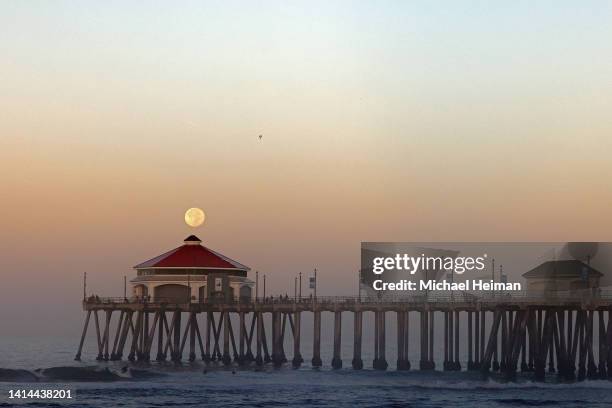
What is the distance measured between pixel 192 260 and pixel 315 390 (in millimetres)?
24464

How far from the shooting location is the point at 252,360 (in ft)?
319

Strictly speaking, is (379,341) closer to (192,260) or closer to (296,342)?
(296,342)

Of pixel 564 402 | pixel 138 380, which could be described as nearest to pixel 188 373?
pixel 138 380

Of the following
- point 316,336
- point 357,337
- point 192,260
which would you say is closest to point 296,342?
point 316,336

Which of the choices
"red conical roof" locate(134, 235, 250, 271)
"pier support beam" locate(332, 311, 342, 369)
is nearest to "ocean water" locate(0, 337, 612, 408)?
"pier support beam" locate(332, 311, 342, 369)

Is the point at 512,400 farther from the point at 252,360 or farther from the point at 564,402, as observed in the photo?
the point at 252,360

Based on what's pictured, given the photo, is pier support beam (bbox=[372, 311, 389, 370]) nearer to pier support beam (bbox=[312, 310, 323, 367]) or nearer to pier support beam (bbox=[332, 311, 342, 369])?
pier support beam (bbox=[332, 311, 342, 369])

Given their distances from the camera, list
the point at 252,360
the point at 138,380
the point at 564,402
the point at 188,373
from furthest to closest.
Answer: the point at 252,360, the point at 188,373, the point at 138,380, the point at 564,402

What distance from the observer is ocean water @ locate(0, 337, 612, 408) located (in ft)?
240

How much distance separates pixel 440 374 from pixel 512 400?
582 inches

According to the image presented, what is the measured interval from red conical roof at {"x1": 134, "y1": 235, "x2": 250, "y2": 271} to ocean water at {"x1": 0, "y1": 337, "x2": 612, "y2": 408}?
10124 mm

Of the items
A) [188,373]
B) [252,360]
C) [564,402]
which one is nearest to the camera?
[564,402]

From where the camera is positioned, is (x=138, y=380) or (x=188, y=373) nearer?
(x=138, y=380)

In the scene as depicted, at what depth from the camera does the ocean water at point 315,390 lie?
7306cm
